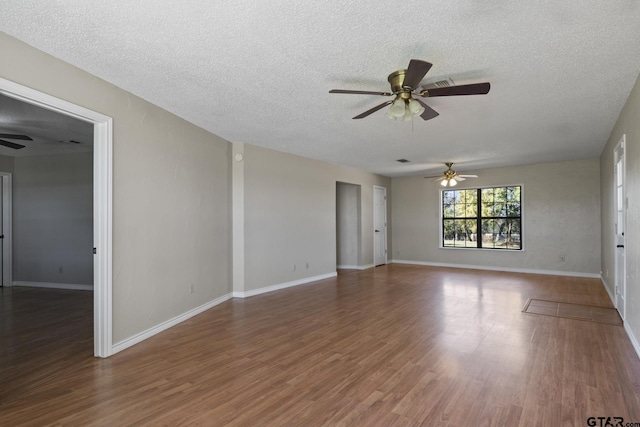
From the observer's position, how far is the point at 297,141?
17.4ft

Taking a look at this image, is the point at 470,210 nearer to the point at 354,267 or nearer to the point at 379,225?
the point at 379,225

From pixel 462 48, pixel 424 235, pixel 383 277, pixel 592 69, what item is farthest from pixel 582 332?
pixel 424 235

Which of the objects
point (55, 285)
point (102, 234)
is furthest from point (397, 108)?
point (55, 285)

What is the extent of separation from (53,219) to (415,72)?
7019mm

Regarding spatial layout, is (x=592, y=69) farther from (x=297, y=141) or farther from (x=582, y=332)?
(x=297, y=141)

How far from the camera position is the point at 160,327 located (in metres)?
3.71

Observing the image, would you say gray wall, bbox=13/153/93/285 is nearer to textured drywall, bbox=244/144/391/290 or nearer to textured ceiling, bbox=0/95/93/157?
textured ceiling, bbox=0/95/93/157

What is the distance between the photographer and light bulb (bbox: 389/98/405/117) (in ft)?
9.32

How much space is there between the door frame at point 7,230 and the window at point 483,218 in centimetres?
949

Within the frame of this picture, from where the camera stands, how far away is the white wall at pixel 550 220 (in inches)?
274

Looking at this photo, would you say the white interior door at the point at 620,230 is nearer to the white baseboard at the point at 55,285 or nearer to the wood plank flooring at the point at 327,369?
the wood plank flooring at the point at 327,369

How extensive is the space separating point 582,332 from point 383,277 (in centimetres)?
384

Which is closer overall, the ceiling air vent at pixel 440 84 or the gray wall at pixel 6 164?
the ceiling air vent at pixel 440 84

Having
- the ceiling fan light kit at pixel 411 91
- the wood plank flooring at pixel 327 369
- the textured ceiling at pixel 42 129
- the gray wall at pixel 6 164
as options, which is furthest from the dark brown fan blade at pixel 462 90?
the gray wall at pixel 6 164
